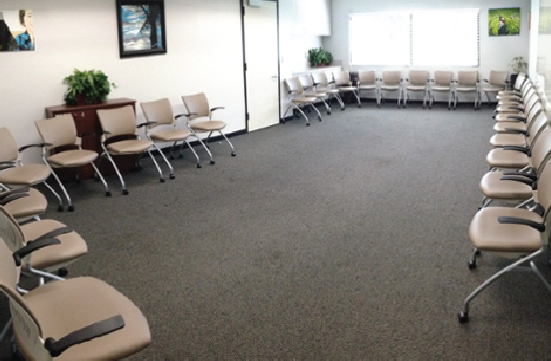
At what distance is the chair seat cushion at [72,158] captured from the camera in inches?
229

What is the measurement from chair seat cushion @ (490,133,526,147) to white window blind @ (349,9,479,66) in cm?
709

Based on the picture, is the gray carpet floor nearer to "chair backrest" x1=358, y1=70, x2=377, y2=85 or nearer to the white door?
the white door

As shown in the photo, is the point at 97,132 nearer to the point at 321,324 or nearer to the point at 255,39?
the point at 255,39

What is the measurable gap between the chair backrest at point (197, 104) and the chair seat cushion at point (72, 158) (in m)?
2.07

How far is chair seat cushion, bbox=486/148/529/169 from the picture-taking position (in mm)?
4879

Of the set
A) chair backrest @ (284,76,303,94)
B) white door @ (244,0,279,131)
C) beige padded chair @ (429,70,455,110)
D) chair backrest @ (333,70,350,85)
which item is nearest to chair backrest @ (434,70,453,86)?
beige padded chair @ (429,70,455,110)

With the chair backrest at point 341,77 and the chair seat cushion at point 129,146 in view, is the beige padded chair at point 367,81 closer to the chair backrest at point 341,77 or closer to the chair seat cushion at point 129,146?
the chair backrest at point 341,77

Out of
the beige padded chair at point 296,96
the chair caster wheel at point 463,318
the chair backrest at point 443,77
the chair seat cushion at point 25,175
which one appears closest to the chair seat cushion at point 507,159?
the chair caster wheel at point 463,318

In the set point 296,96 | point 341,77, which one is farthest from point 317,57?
point 296,96

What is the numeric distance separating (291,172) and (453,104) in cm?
709

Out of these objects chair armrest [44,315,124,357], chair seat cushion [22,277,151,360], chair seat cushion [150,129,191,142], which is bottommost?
chair seat cushion [22,277,151,360]

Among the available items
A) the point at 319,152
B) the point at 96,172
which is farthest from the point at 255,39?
the point at 96,172

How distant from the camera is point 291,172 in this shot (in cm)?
708

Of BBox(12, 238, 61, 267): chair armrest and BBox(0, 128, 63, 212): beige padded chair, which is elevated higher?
BBox(0, 128, 63, 212): beige padded chair
